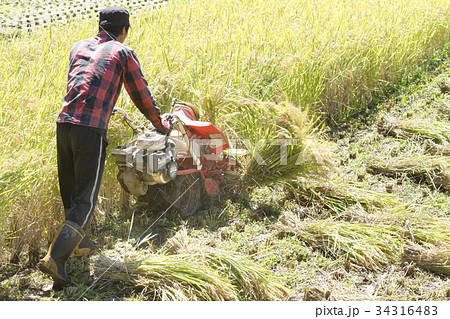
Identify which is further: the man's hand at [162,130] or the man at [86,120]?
the man's hand at [162,130]

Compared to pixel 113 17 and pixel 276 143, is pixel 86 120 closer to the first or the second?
pixel 113 17

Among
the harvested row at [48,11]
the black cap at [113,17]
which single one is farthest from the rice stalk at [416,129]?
the harvested row at [48,11]

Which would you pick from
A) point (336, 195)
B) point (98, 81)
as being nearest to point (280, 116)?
point (336, 195)

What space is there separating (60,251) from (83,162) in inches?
19.7

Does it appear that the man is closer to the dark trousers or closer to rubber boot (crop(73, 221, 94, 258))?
the dark trousers

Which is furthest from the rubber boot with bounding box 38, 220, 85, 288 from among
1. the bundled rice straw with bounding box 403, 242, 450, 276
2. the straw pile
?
the bundled rice straw with bounding box 403, 242, 450, 276

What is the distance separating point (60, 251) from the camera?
117 inches

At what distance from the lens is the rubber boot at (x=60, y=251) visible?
117 inches

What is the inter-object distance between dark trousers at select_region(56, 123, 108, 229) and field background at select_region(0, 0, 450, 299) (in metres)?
0.28

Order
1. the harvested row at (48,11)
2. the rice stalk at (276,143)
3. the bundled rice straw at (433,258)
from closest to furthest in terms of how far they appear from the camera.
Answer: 1. the bundled rice straw at (433,258)
2. the rice stalk at (276,143)
3. the harvested row at (48,11)

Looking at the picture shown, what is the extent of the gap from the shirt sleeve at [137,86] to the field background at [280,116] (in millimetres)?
536

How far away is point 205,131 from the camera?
3965mm

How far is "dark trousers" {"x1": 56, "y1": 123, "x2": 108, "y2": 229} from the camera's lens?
304cm

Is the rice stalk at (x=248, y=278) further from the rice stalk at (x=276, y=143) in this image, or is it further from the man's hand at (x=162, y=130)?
the rice stalk at (x=276, y=143)
